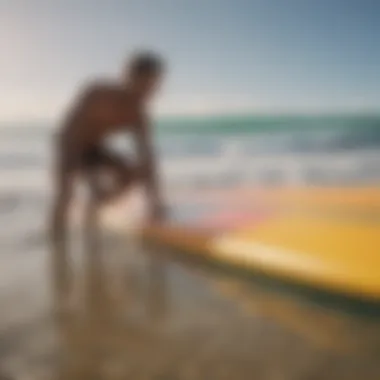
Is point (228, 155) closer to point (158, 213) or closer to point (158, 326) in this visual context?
point (158, 213)

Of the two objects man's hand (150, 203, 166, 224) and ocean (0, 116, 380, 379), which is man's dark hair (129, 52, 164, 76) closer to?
ocean (0, 116, 380, 379)

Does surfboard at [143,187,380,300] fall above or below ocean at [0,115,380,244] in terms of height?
below

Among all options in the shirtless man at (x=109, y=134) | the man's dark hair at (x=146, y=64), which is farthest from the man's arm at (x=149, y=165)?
the man's dark hair at (x=146, y=64)

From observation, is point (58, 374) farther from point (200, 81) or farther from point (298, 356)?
point (200, 81)

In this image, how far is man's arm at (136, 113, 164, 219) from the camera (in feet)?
4.69

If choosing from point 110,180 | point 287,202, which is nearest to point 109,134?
point 110,180

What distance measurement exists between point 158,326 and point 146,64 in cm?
55

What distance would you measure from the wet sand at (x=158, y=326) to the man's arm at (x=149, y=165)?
0.36ft

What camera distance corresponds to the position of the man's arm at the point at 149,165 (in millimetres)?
1430

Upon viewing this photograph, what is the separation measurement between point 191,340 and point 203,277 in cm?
25

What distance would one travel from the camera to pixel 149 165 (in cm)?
144

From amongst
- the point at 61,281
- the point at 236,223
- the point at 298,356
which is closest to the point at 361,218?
the point at 236,223

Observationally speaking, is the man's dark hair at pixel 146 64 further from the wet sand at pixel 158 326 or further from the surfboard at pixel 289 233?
the wet sand at pixel 158 326

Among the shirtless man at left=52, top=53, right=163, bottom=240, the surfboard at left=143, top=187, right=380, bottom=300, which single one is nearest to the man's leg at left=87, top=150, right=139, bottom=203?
the shirtless man at left=52, top=53, right=163, bottom=240
